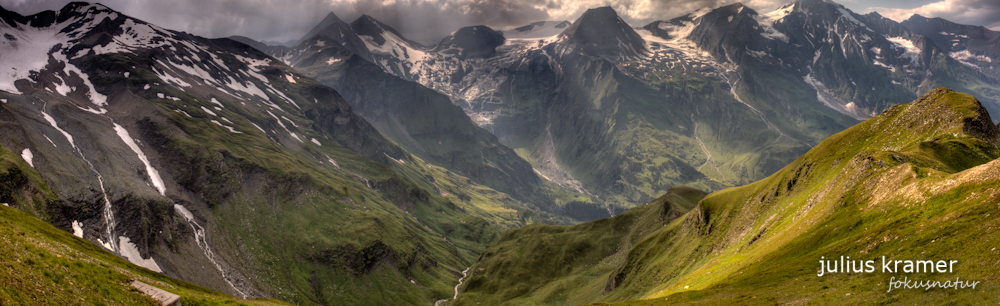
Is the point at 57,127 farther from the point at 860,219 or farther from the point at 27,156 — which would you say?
the point at 860,219

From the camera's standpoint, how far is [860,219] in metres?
55.2

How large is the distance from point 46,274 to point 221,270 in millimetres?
171647

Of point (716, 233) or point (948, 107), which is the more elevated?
point (948, 107)

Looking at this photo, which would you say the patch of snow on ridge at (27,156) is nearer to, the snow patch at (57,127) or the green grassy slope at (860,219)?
the snow patch at (57,127)

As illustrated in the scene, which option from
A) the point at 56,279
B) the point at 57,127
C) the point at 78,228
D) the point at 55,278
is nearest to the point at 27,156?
the point at 57,127

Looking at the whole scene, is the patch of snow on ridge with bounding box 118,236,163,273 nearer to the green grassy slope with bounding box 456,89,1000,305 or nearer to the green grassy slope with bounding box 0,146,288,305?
the green grassy slope with bounding box 0,146,288,305

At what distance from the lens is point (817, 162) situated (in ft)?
297

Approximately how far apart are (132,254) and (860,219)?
219 meters

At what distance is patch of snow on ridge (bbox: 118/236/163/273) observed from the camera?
162000 mm

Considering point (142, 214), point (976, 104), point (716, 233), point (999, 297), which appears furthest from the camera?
point (142, 214)

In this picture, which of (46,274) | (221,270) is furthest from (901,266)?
(221,270)

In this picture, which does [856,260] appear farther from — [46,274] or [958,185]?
[46,274]

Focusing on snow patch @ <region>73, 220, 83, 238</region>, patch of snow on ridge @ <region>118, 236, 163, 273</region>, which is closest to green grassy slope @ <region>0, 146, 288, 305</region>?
patch of snow on ridge @ <region>118, 236, 163, 273</region>

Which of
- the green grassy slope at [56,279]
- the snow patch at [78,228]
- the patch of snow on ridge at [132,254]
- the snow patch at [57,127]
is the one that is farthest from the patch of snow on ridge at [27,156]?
the green grassy slope at [56,279]
